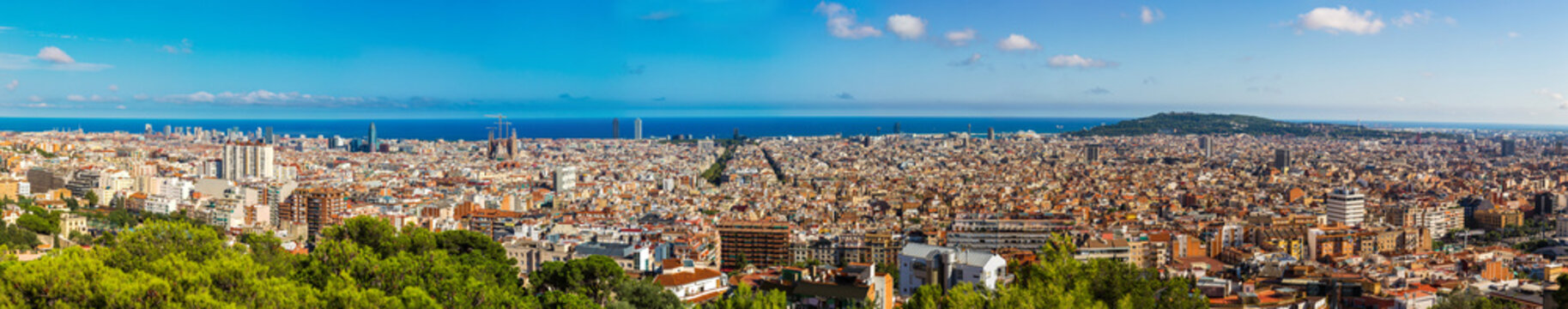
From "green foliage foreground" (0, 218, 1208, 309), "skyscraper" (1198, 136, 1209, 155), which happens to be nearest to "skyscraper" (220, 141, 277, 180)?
"green foliage foreground" (0, 218, 1208, 309)

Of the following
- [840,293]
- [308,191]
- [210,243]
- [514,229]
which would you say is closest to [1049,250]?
[840,293]

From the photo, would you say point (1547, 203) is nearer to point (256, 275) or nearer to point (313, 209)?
point (313, 209)

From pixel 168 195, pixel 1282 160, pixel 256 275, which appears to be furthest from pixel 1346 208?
pixel 168 195

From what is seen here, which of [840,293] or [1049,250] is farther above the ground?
[1049,250]

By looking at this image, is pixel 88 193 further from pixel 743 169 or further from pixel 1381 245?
pixel 1381 245

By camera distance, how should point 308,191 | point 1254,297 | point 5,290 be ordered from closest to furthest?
point 5,290 → point 1254,297 → point 308,191

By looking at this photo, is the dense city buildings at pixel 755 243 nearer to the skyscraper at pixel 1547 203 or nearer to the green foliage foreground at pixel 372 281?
the green foliage foreground at pixel 372 281

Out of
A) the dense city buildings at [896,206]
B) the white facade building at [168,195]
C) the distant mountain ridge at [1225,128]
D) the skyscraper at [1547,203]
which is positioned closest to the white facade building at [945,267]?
the dense city buildings at [896,206]
